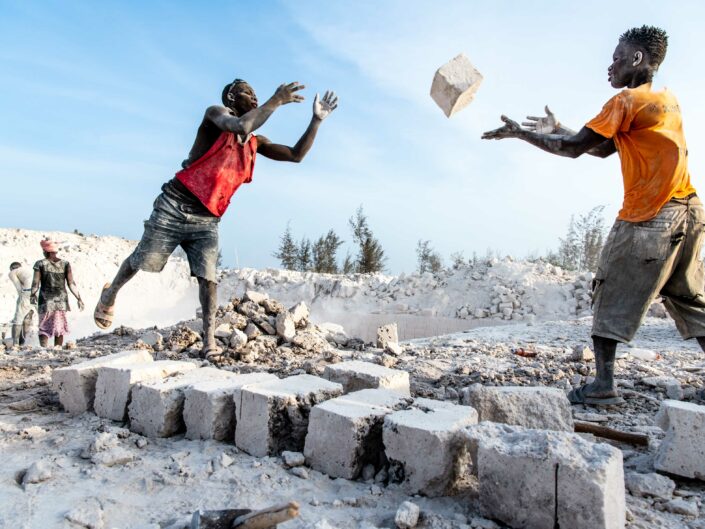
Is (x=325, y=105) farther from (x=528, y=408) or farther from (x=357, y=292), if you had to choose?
(x=357, y=292)

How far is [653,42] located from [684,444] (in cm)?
223

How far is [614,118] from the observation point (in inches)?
110

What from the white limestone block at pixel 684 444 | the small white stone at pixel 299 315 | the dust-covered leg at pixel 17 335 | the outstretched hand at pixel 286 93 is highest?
the outstretched hand at pixel 286 93

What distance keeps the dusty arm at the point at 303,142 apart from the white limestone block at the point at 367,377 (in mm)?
1885

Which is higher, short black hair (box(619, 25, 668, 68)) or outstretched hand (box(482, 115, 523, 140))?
short black hair (box(619, 25, 668, 68))

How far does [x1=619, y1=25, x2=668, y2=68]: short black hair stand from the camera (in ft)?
9.63

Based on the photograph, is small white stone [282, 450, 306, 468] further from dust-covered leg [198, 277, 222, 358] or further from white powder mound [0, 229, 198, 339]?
white powder mound [0, 229, 198, 339]

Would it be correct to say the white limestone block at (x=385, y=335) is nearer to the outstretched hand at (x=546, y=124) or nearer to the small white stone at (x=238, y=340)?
the small white stone at (x=238, y=340)

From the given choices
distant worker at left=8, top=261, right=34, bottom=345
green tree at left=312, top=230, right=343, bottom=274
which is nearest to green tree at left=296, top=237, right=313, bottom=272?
green tree at left=312, top=230, right=343, bottom=274

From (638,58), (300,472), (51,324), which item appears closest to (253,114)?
(300,472)

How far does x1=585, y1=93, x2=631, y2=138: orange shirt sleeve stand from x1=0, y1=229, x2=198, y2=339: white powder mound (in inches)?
547

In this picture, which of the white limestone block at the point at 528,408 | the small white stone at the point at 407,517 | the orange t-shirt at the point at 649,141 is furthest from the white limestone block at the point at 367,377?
the orange t-shirt at the point at 649,141

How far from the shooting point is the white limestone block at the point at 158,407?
104 inches

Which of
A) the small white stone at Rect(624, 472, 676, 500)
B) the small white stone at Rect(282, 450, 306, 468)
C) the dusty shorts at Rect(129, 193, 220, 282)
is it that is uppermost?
the dusty shorts at Rect(129, 193, 220, 282)
